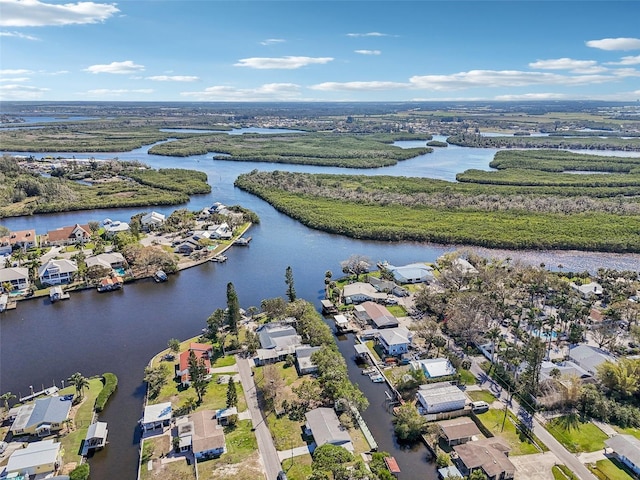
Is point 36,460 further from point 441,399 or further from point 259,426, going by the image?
point 441,399

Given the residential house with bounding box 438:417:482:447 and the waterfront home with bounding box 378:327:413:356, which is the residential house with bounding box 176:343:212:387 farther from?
the residential house with bounding box 438:417:482:447

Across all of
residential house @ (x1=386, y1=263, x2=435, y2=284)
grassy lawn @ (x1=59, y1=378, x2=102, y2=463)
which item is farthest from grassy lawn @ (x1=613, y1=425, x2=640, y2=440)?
grassy lawn @ (x1=59, y1=378, x2=102, y2=463)

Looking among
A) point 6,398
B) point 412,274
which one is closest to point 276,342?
point 6,398

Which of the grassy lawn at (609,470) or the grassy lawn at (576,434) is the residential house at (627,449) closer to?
the grassy lawn at (609,470)

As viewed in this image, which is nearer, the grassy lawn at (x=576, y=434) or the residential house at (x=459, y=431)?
the grassy lawn at (x=576, y=434)

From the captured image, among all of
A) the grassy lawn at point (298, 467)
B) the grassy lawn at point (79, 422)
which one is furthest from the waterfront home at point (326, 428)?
the grassy lawn at point (79, 422)

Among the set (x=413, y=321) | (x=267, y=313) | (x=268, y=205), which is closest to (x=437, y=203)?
(x=268, y=205)
